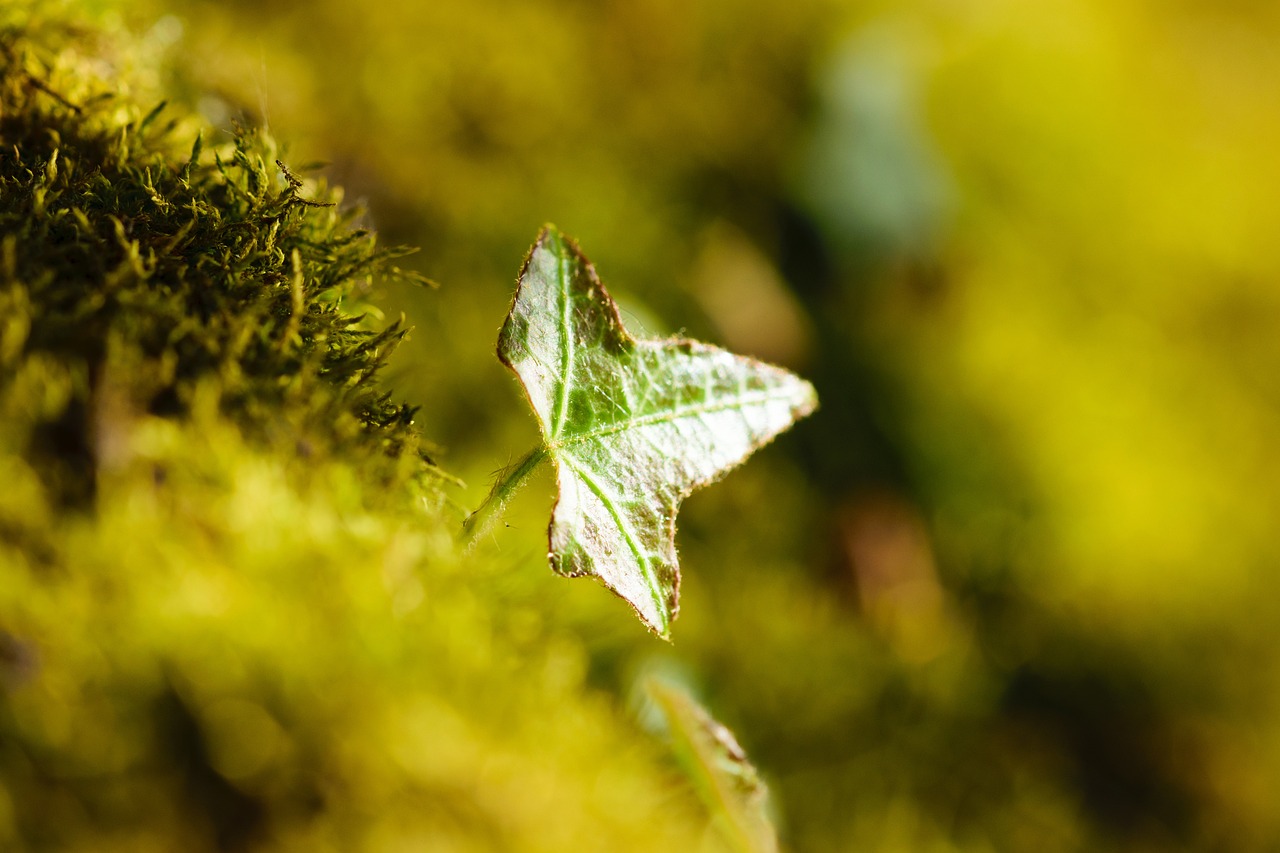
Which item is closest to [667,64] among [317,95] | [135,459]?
[317,95]

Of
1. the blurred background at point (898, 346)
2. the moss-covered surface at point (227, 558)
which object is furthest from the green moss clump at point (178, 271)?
the blurred background at point (898, 346)

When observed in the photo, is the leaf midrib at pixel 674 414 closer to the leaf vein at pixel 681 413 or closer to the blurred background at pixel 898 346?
the leaf vein at pixel 681 413

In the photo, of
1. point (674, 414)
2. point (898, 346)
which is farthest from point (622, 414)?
point (898, 346)

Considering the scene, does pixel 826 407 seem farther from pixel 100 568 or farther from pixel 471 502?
pixel 100 568

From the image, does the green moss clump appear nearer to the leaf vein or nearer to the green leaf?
the leaf vein

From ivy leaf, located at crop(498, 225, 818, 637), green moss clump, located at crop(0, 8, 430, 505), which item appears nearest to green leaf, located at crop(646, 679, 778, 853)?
ivy leaf, located at crop(498, 225, 818, 637)

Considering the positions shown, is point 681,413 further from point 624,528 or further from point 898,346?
point 898,346
